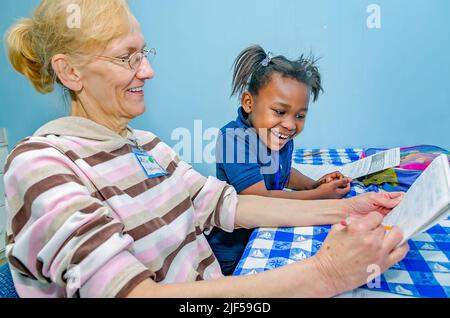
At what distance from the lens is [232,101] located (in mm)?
1755

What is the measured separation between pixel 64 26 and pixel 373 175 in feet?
3.16

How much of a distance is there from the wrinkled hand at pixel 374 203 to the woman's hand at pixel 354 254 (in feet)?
1.06

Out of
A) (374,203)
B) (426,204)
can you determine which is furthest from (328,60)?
(426,204)

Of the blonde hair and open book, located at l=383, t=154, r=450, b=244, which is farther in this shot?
the blonde hair

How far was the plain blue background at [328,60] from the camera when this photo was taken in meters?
1.73

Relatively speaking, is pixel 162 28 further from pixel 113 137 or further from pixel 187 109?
pixel 113 137

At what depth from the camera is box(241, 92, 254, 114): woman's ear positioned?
1308 millimetres

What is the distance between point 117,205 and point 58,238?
179 mm

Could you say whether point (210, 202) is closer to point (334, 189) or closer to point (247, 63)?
point (334, 189)

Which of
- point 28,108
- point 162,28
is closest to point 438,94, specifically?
point 162,28

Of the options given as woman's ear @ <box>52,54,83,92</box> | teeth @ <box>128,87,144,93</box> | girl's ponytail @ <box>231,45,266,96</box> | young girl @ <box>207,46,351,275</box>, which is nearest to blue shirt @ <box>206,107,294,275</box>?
young girl @ <box>207,46,351,275</box>

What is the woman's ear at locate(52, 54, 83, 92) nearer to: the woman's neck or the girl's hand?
the woman's neck

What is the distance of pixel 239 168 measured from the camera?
3.69ft

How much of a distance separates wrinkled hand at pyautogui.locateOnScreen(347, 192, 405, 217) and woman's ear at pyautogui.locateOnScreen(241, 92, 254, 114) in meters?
0.52
